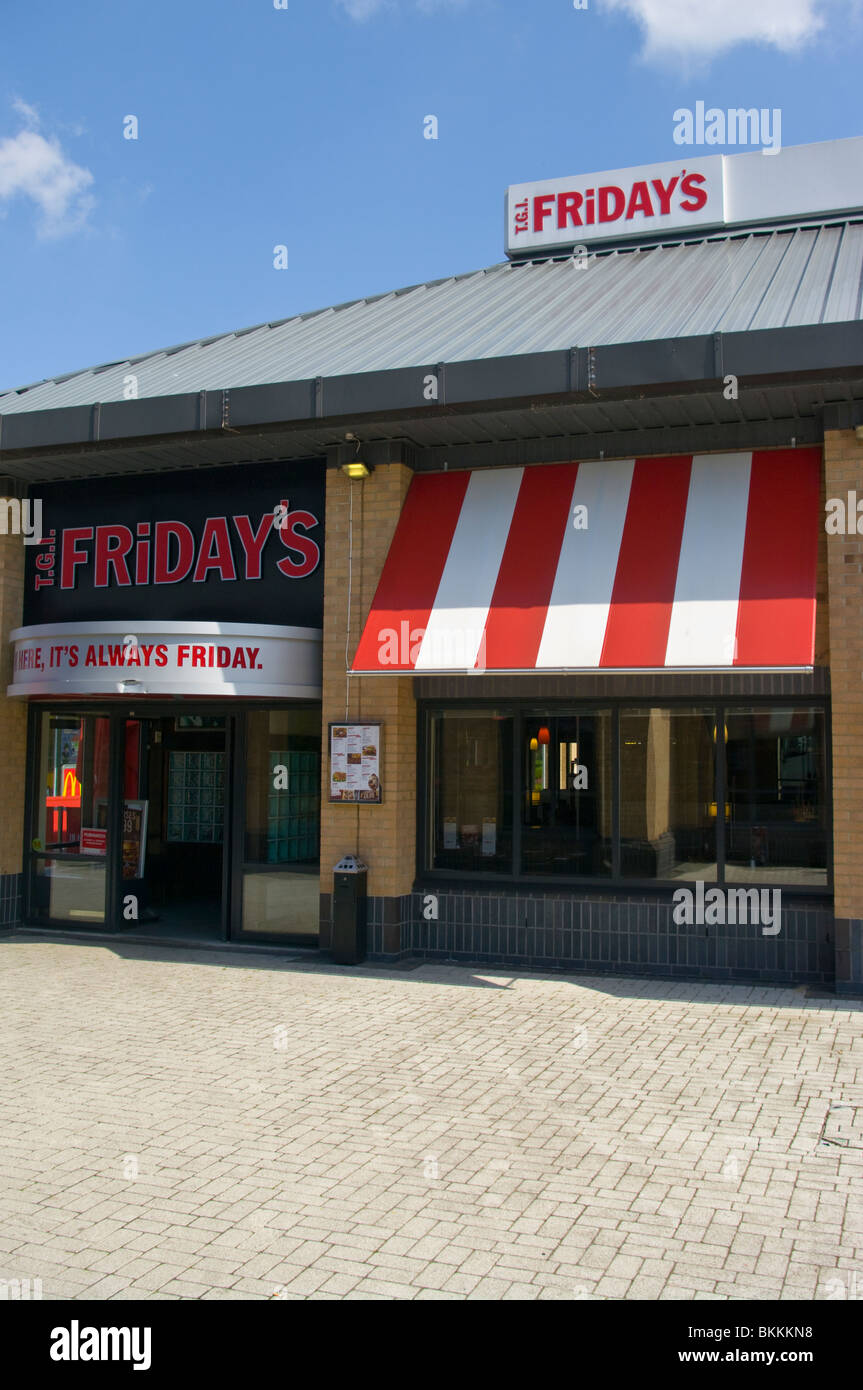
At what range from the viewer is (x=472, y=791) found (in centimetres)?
1102

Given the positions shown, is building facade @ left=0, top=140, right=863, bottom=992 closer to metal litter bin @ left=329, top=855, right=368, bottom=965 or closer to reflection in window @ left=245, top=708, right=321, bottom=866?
reflection in window @ left=245, top=708, right=321, bottom=866

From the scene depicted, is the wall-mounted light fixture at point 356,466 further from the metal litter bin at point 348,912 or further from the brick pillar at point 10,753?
the brick pillar at point 10,753

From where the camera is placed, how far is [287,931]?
11672 millimetres

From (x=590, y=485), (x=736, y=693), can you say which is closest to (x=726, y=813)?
(x=736, y=693)

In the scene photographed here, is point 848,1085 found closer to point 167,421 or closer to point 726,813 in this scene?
point 726,813

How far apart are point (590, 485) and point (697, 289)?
2.56 meters

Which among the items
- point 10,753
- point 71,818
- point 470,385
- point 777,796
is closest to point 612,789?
point 777,796

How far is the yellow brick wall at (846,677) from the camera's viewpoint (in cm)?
924

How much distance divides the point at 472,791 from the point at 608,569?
2.61 m

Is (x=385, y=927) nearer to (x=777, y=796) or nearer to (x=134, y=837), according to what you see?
(x=134, y=837)

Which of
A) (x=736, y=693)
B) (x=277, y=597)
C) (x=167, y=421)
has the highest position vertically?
(x=167, y=421)

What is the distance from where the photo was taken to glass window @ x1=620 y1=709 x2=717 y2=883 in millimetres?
10102

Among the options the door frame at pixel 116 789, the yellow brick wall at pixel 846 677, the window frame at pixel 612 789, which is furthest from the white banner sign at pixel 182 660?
the yellow brick wall at pixel 846 677

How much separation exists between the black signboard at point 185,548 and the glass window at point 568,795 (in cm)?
271
